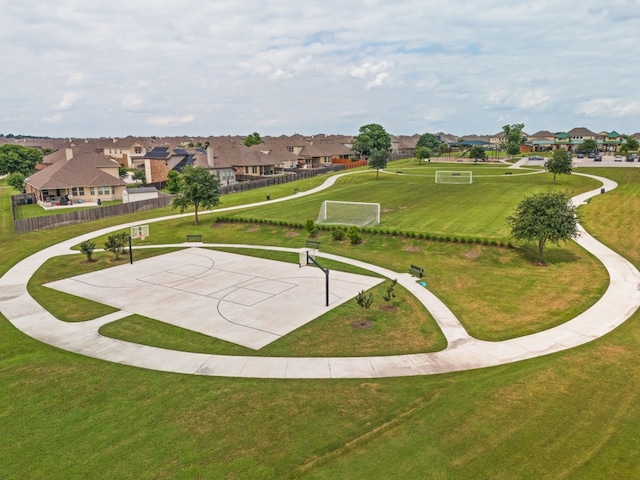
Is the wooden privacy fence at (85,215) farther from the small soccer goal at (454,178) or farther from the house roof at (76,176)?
the small soccer goal at (454,178)

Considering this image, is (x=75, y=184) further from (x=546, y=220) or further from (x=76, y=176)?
(x=546, y=220)

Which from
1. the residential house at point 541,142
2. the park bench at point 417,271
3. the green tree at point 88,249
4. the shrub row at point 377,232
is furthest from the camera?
the residential house at point 541,142

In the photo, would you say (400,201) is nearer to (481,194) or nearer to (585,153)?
(481,194)

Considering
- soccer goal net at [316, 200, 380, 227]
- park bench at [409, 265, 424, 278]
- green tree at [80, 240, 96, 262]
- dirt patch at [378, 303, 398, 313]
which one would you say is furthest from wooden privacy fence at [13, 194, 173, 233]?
dirt patch at [378, 303, 398, 313]

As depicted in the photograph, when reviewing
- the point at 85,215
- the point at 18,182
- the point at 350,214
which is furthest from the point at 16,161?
the point at 350,214

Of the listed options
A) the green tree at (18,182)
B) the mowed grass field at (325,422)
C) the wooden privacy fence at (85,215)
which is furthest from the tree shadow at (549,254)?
the green tree at (18,182)

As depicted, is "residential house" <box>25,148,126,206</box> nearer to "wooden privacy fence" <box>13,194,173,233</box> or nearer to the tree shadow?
"wooden privacy fence" <box>13,194,173,233</box>

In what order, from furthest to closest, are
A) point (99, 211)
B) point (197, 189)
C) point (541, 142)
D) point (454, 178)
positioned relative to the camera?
point (541, 142) → point (454, 178) → point (99, 211) → point (197, 189)
